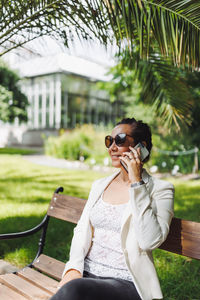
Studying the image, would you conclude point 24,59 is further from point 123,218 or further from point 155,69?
point 123,218

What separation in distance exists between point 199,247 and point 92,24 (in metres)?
2.39

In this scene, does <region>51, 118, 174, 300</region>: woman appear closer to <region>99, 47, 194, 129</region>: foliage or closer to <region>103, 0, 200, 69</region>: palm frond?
<region>103, 0, 200, 69</region>: palm frond

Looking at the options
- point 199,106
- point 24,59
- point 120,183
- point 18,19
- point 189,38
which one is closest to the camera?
point 120,183

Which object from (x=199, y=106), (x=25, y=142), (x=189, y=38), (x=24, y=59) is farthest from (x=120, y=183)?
(x=25, y=142)

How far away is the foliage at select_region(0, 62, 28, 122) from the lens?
1780 centimetres

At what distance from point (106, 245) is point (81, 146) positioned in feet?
38.2

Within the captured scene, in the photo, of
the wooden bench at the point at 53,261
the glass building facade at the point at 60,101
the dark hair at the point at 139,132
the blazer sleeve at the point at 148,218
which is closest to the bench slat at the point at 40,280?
the wooden bench at the point at 53,261

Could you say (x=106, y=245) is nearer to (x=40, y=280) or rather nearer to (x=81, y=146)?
(x=40, y=280)

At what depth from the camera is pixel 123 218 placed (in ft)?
6.63

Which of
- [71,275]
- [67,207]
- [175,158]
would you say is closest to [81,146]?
[175,158]

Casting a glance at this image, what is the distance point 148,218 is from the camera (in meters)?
1.87

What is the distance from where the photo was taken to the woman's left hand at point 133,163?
1957mm

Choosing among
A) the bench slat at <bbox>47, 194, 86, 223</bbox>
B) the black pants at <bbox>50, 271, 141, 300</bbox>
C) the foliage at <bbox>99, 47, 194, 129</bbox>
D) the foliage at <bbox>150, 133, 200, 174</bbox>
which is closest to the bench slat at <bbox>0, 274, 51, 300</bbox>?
the black pants at <bbox>50, 271, 141, 300</bbox>

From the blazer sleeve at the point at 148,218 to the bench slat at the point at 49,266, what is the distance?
3.14 ft
